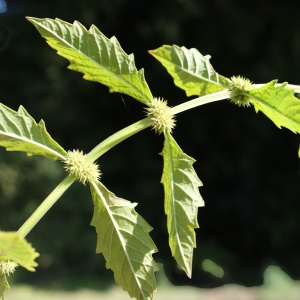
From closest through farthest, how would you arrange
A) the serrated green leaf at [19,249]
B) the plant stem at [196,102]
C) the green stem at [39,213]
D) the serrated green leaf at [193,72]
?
1. the serrated green leaf at [19,249]
2. the green stem at [39,213]
3. the plant stem at [196,102]
4. the serrated green leaf at [193,72]

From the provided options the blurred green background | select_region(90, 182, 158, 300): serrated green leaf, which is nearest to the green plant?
select_region(90, 182, 158, 300): serrated green leaf

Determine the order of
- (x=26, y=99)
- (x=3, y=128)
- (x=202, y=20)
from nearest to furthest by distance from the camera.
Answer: (x=3, y=128)
(x=26, y=99)
(x=202, y=20)

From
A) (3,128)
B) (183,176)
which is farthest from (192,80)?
(3,128)

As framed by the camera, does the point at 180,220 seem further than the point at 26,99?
No


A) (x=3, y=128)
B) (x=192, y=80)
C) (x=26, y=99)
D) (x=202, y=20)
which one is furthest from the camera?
(x=202, y=20)

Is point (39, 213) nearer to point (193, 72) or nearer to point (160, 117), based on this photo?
point (160, 117)

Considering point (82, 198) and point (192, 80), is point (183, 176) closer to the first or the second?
point (192, 80)

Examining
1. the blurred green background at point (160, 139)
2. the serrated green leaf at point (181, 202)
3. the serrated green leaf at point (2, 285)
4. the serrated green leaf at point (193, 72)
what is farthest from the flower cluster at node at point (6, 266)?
the blurred green background at point (160, 139)

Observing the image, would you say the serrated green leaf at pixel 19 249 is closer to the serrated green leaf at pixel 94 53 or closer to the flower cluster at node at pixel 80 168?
the flower cluster at node at pixel 80 168

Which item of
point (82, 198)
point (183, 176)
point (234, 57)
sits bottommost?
point (183, 176)
